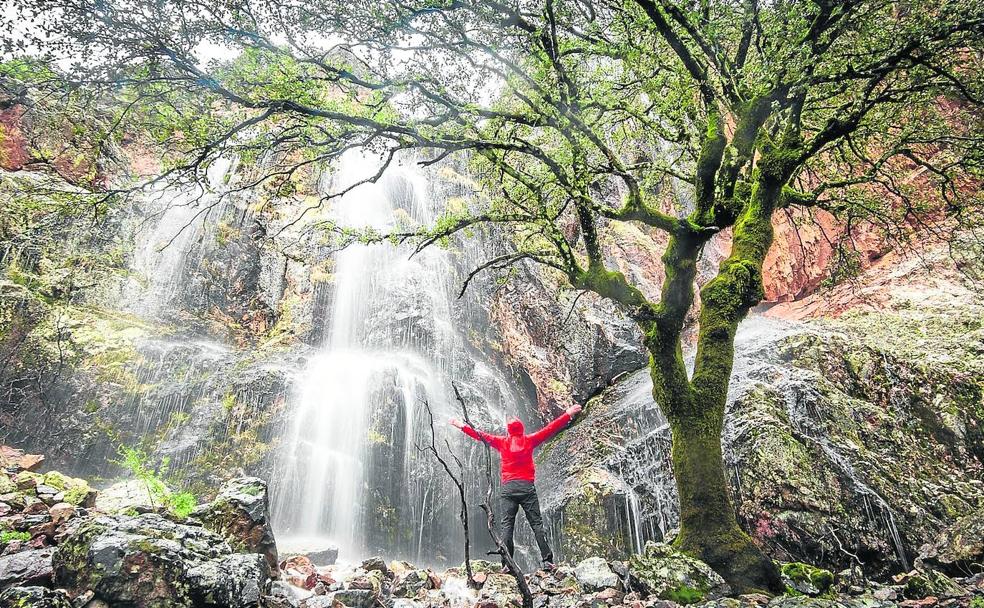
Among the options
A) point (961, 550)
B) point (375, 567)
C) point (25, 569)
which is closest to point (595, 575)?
point (375, 567)

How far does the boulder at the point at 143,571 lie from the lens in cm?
309

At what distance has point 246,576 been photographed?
346 centimetres

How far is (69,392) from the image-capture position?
12469 mm

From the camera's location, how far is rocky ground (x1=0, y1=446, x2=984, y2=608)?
124 inches

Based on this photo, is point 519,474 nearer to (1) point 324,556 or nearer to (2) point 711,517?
(2) point 711,517

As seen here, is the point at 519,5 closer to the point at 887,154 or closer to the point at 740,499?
the point at 887,154

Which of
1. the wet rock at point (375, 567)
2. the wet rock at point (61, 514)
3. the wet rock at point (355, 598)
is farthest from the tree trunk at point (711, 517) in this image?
the wet rock at point (61, 514)

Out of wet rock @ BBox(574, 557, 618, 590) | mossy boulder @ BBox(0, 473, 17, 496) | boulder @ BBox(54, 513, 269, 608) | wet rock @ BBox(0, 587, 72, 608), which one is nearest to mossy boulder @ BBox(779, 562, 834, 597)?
wet rock @ BBox(574, 557, 618, 590)

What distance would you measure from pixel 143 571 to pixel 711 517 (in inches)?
224

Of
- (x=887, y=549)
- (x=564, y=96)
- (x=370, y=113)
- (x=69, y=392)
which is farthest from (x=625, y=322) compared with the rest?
(x=69, y=392)

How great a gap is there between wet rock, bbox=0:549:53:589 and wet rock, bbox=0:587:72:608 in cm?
29

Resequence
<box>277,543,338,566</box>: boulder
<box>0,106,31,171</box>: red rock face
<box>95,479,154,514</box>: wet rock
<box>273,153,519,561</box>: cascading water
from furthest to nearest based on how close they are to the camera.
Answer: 1. <box>0,106,31,171</box>: red rock face
2. <box>273,153,519,561</box>: cascading water
3. <box>277,543,338,566</box>: boulder
4. <box>95,479,154,514</box>: wet rock

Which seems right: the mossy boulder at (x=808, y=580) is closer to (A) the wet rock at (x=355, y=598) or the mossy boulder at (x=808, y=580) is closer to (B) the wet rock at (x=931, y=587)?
(B) the wet rock at (x=931, y=587)

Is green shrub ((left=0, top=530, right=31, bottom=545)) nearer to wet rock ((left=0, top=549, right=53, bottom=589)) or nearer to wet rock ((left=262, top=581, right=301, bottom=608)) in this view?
wet rock ((left=0, top=549, right=53, bottom=589))
